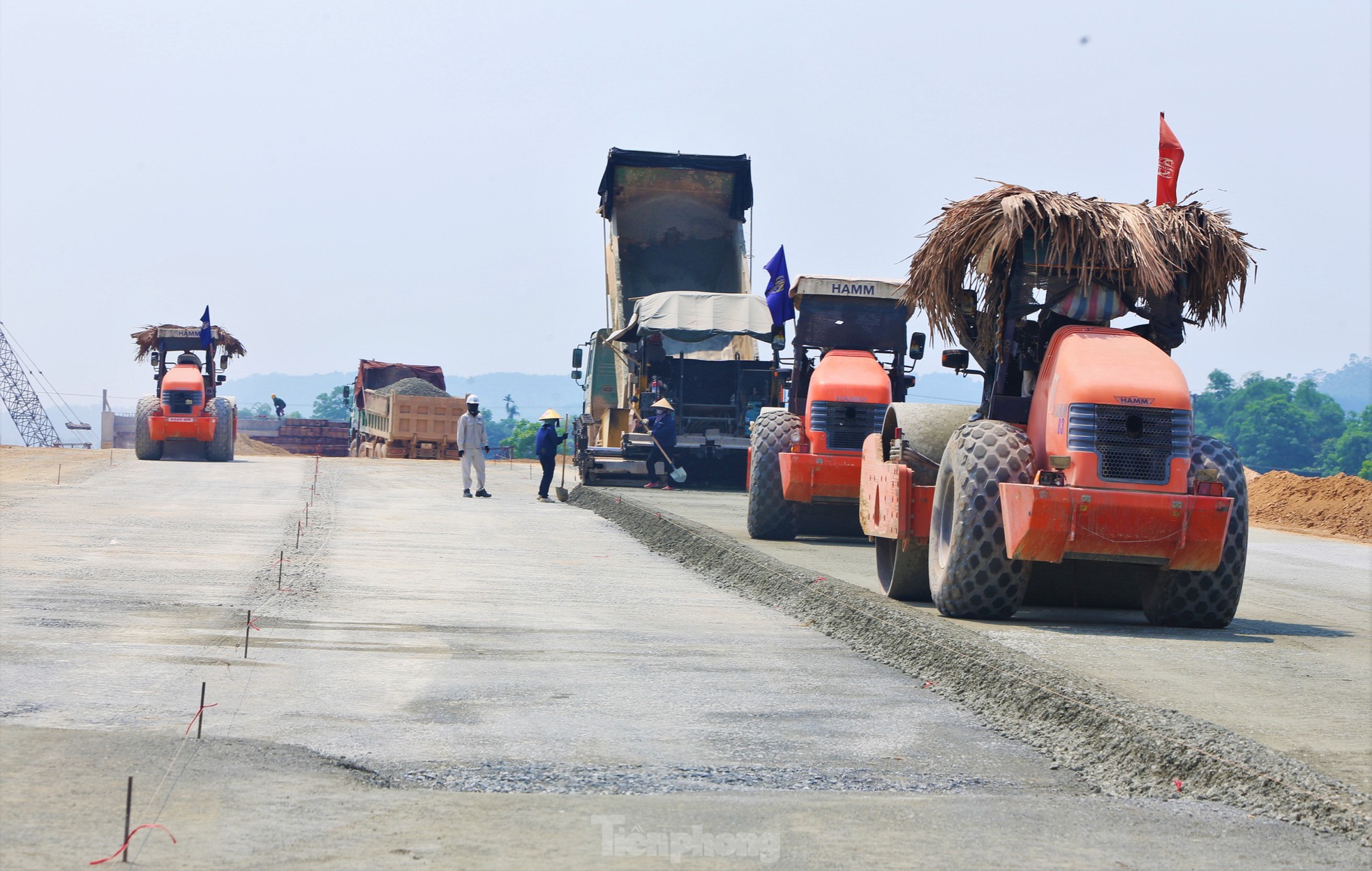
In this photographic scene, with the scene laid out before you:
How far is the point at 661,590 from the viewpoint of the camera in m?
12.2

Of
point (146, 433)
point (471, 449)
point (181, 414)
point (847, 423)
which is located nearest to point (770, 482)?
point (847, 423)

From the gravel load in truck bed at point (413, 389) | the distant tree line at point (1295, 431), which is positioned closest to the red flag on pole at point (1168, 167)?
the gravel load in truck bed at point (413, 389)

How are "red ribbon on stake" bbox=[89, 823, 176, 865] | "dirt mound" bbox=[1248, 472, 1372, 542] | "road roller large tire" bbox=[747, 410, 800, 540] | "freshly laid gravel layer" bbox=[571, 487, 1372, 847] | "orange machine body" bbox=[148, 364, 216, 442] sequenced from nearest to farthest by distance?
"red ribbon on stake" bbox=[89, 823, 176, 865] < "freshly laid gravel layer" bbox=[571, 487, 1372, 847] < "road roller large tire" bbox=[747, 410, 800, 540] < "dirt mound" bbox=[1248, 472, 1372, 542] < "orange machine body" bbox=[148, 364, 216, 442]

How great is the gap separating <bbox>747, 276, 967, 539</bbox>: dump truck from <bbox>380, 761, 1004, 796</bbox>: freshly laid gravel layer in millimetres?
9349

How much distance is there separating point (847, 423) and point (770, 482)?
41.8 inches

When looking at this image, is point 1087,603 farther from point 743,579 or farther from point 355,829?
point 355,829

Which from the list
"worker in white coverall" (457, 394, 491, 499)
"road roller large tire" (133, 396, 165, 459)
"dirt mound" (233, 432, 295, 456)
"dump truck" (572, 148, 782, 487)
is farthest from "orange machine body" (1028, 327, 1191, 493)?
"dirt mound" (233, 432, 295, 456)

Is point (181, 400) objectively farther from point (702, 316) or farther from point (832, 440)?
point (832, 440)

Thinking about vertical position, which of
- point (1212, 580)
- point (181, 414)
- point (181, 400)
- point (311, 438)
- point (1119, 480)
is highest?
point (181, 400)

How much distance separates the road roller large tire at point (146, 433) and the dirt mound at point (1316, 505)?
23.8m

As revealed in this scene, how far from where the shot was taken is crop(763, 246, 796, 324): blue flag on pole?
18156 millimetres

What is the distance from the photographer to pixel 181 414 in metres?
32.8

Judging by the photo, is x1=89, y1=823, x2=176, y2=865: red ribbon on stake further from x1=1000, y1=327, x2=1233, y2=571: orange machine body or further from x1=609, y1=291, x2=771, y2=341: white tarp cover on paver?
x1=609, y1=291, x2=771, y2=341: white tarp cover on paver

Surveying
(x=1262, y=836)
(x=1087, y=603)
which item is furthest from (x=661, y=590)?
(x=1262, y=836)
